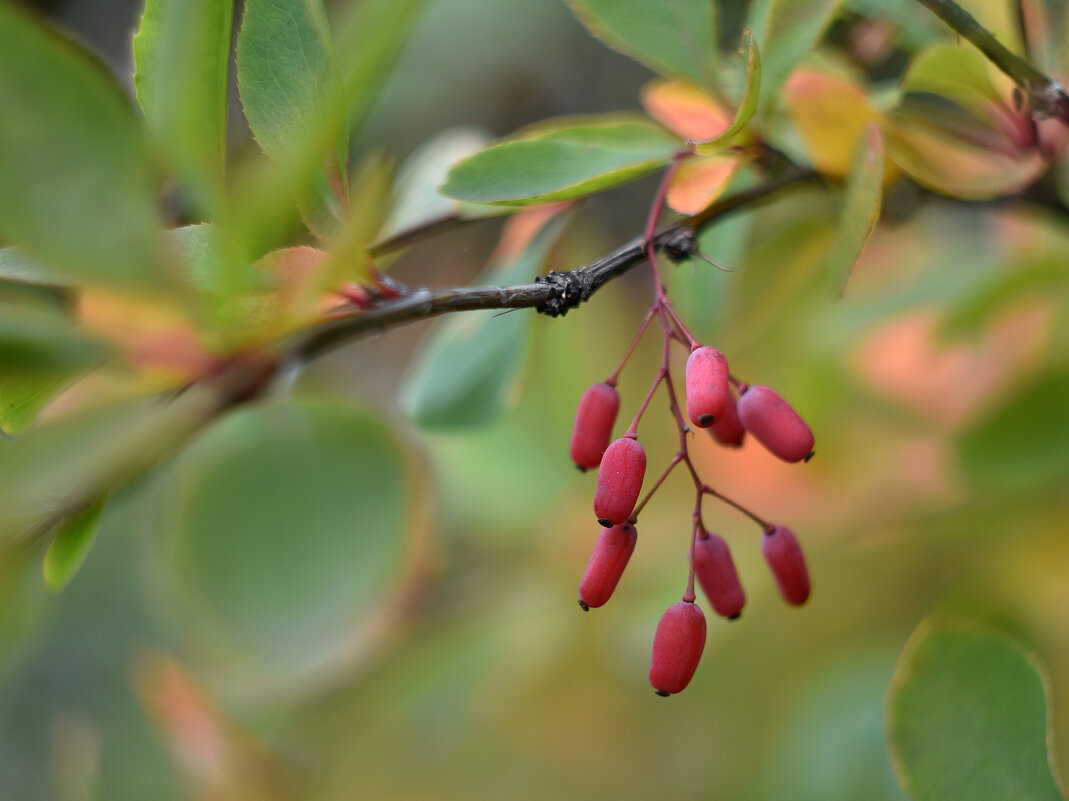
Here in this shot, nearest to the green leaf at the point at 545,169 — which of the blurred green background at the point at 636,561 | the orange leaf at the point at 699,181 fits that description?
the orange leaf at the point at 699,181

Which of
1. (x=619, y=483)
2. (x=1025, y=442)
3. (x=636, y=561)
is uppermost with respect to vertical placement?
(x=619, y=483)

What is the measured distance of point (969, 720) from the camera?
40 centimetres

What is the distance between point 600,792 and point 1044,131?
634 millimetres

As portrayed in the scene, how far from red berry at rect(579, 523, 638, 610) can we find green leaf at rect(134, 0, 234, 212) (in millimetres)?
191

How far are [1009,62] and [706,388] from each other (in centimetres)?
20

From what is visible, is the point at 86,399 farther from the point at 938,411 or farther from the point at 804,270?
the point at 938,411

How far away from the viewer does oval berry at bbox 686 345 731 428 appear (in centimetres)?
33

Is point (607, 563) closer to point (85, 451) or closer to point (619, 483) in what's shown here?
point (619, 483)

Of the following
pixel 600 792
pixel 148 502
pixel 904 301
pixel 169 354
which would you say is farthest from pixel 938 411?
pixel 148 502

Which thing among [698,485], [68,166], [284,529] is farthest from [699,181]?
[284,529]

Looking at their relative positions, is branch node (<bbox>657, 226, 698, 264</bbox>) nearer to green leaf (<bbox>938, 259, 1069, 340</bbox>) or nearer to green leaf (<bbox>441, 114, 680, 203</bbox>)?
green leaf (<bbox>441, 114, 680, 203</bbox>)

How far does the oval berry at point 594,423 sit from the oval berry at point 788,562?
0.29 ft

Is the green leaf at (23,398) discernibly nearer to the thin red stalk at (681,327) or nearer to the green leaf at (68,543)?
the green leaf at (68,543)

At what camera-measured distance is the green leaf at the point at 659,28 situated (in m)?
0.43
